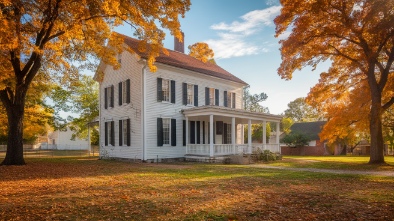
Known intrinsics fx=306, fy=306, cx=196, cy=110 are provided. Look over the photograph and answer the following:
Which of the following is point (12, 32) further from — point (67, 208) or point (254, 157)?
point (254, 157)

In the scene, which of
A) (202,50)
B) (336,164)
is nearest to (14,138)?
(336,164)

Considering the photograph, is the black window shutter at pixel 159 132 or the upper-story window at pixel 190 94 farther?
the upper-story window at pixel 190 94

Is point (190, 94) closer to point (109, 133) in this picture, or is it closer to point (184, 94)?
point (184, 94)

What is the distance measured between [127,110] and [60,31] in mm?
7355

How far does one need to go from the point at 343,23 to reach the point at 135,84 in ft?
43.8

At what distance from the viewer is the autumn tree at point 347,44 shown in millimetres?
17141

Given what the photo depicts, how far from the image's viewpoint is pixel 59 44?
16.0m

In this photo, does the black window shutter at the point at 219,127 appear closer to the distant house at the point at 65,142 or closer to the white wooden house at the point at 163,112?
the white wooden house at the point at 163,112

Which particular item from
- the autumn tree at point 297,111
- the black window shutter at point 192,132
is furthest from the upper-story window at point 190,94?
the autumn tree at point 297,111

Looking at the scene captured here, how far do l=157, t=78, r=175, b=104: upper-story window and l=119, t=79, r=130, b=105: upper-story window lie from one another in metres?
2.41

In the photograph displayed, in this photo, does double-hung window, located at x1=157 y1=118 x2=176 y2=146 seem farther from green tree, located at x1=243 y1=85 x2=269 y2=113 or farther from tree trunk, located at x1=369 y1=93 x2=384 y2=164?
green tree, located at x1=243 y1=85 x2=269 y2=113

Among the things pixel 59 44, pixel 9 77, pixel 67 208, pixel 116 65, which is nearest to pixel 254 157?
pixel 116 65

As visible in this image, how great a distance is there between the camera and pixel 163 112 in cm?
2072

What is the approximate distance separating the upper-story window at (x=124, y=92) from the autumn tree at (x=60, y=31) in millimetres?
3995
